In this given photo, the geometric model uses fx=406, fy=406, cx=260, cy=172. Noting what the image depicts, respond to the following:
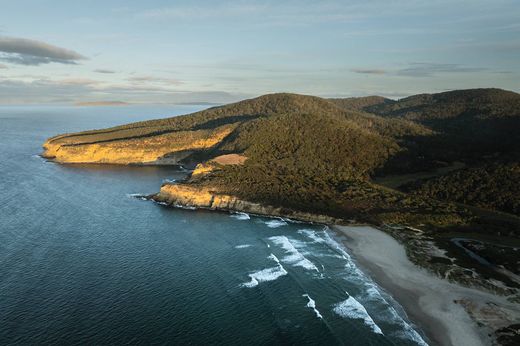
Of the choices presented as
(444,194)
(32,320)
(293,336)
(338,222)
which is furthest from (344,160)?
(32,320)

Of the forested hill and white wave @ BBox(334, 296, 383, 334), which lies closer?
white wave @ BBox(334, 296, 383, 334)

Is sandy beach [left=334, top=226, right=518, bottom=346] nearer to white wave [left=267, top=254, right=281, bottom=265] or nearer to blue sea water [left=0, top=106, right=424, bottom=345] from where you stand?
blue sea water [left=0, top=106, right=424, bottom=345]

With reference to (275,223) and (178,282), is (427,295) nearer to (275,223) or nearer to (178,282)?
(178,282)

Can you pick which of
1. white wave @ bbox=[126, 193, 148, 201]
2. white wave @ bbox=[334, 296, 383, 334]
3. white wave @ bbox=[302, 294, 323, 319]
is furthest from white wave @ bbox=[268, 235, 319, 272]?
white wave @ bbox=[126, 193, 148, 201]

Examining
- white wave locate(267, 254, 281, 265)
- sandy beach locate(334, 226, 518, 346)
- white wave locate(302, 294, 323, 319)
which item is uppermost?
sandy beach locate(334, 226, 518, 346)

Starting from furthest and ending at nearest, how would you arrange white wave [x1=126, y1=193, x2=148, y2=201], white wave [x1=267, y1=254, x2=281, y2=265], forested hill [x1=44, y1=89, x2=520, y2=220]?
white wave [x1=126, y1=193, x2=148, y2=201], forested hill [x1=44, y1=89, x2=520, y2=220], white wave [x1=267, y1=254, x2=281, y2=265]

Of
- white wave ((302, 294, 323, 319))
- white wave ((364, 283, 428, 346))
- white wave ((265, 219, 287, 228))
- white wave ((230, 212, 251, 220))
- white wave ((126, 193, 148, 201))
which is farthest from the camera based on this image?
white wave ((126, 193, 148, 201))

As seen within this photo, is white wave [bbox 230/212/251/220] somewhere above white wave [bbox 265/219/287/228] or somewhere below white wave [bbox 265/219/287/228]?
below

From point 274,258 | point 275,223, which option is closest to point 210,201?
point 275,223
